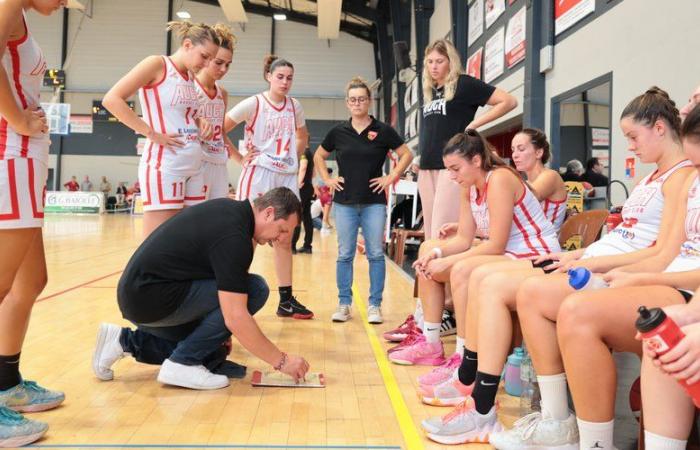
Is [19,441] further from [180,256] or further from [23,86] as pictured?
Answer: [23,86]

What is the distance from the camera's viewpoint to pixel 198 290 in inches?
102

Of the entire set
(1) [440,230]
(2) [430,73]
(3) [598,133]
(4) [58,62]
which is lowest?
(1) [440,230]

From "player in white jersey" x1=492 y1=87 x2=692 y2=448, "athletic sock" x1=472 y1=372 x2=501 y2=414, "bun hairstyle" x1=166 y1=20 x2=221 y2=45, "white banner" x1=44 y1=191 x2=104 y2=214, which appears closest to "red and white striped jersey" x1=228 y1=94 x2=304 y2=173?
"bun hairstyle" x1=166 y1=20 x2=221 y2=45

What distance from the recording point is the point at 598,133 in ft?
40.4

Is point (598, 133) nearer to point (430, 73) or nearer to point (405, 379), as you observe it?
point (430, 73)

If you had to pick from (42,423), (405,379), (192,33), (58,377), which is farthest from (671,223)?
(58,377)

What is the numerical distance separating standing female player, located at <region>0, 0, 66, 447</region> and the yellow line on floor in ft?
4.00

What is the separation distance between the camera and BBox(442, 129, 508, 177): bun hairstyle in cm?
260

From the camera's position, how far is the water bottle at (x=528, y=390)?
2270 millimetres

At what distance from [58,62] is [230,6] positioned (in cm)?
819

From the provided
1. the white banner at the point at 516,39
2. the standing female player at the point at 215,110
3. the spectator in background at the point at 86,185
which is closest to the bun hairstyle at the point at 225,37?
the standing female player at the point at 215,110

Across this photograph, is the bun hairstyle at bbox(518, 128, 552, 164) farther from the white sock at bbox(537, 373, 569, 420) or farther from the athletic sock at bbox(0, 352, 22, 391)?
the athletic sock at bbox(0, 352, 22, 391)

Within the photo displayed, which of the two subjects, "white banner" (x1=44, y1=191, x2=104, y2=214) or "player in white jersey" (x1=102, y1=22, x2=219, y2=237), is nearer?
"player in white jersey" (x1=102, y1=22, x2=219, y2=237)

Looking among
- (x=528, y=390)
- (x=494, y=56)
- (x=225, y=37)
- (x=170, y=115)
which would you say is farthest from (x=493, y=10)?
(x=528, y=390)
